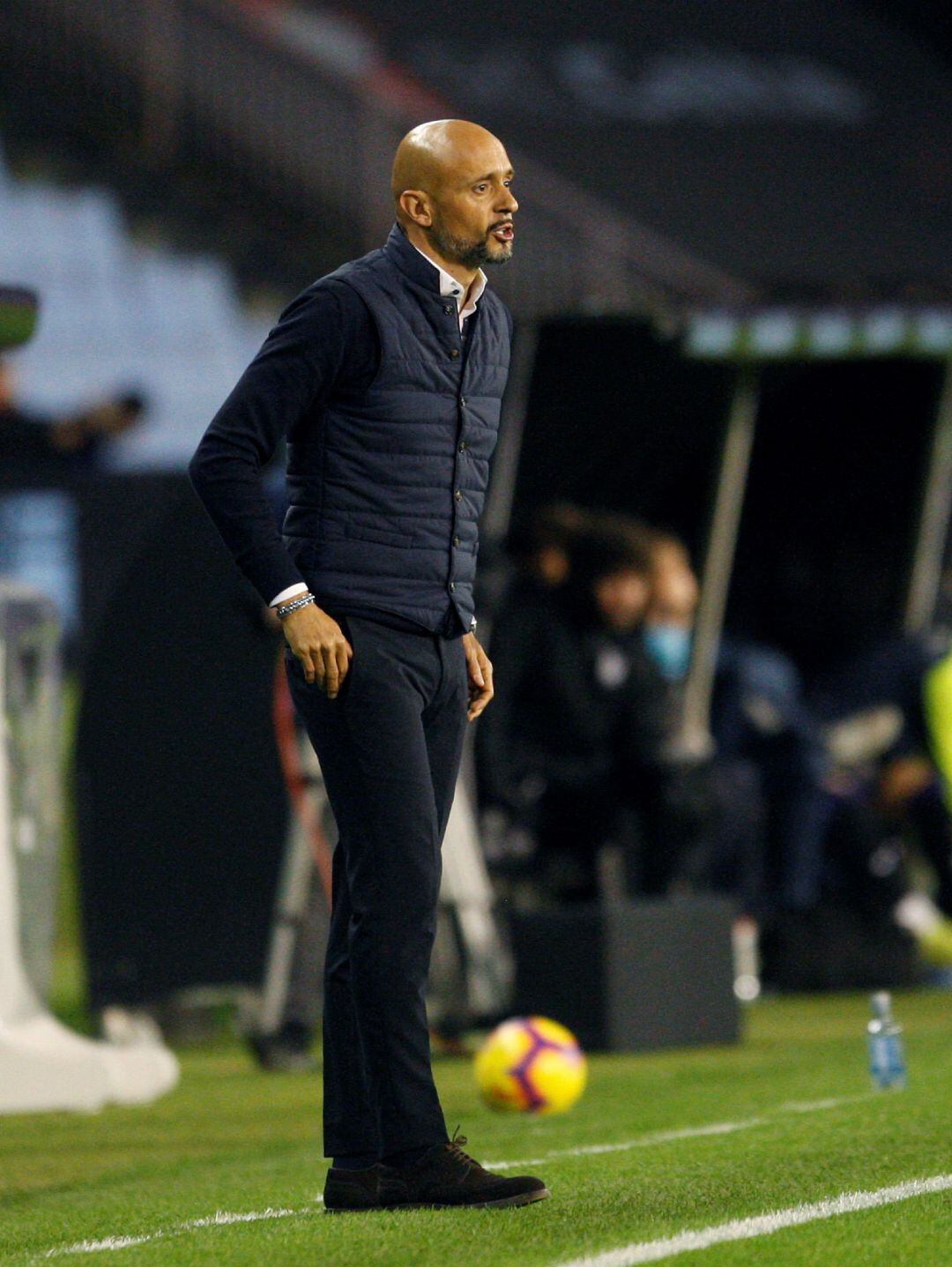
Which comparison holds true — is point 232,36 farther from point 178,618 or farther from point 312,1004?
point 312,1004

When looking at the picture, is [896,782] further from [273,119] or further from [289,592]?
[289,592]

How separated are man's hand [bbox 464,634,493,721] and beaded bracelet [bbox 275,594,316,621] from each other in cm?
43

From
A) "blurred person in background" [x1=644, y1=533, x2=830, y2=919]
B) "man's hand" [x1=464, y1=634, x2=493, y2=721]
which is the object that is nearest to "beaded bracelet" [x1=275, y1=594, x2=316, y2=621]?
"man's hand" [x1=464, y1=634, x2=493, y2=721]

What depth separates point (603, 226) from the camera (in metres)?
16.2

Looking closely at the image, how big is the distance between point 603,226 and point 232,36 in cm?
286

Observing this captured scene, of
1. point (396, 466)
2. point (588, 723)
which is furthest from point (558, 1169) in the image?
point (588, 723)

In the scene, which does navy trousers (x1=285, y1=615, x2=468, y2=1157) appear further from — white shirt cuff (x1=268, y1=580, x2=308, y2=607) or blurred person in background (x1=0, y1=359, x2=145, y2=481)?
blurred person in background (x1=0, y1=359, x2=145, y2=481)

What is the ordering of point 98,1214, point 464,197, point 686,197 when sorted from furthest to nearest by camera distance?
1. point 686,197
2. point 98,1214
3. point 464,197

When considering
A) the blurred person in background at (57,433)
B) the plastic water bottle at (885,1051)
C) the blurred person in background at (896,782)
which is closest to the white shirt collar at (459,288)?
the plastic water bottle at (885,1051)

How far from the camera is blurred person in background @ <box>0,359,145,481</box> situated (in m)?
12.8

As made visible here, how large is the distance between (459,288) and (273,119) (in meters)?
12.3

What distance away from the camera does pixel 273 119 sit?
52.8 ft

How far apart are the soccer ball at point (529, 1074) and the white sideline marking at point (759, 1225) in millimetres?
2120

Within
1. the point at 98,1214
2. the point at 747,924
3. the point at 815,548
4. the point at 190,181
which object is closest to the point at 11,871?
the point at 98,1214
